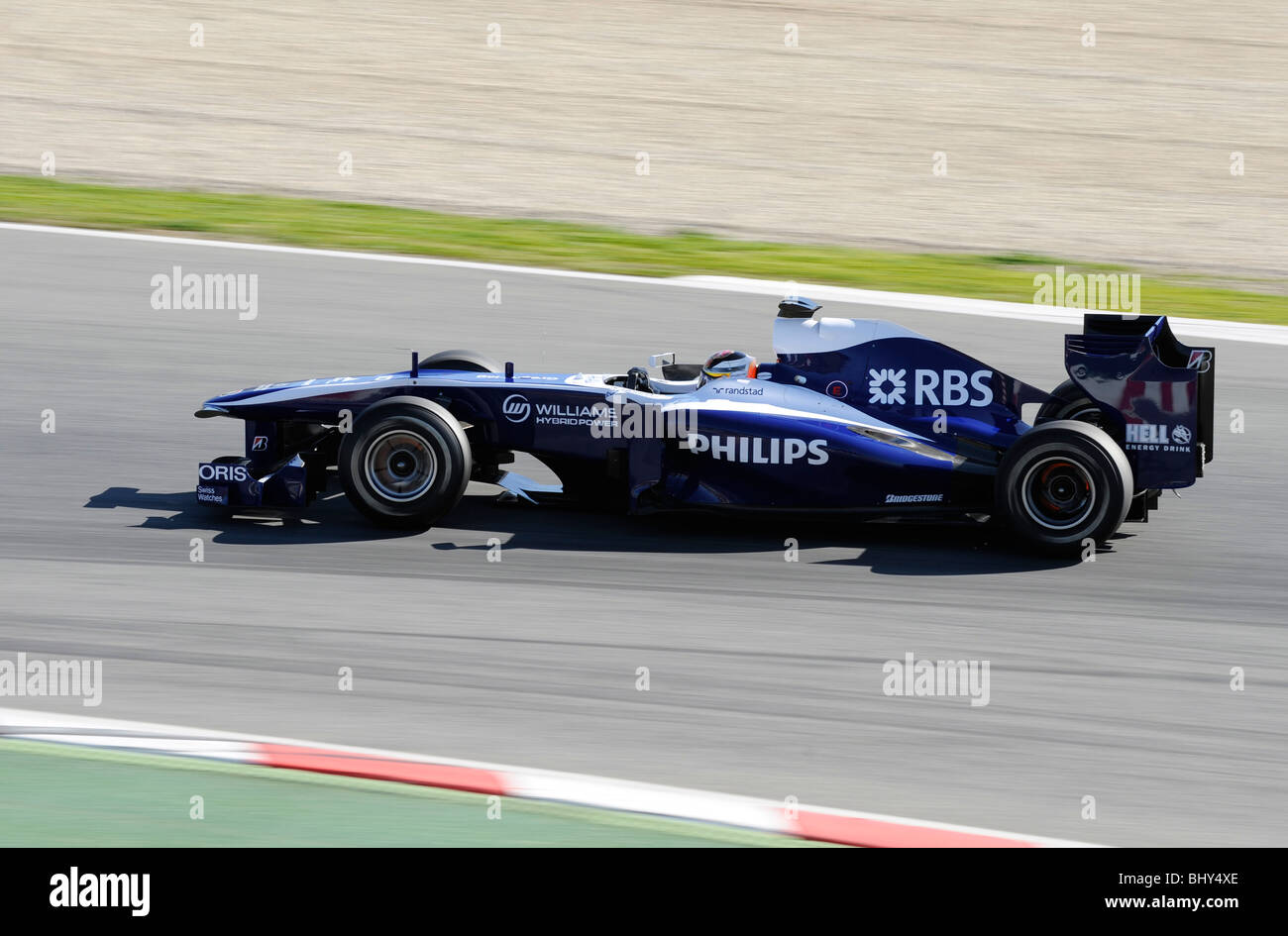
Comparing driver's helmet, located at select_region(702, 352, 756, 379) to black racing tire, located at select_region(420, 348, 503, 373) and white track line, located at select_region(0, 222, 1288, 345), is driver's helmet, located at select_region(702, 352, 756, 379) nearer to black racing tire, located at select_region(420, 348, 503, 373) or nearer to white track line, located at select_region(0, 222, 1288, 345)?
black racing tire, located at select_region(420, 348, 503, 373)

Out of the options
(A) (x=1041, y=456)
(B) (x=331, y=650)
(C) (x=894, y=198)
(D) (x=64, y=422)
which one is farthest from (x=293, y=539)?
(C) (x=894, y=198)

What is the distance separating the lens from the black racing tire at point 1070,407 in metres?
8.02

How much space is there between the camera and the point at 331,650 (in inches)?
251

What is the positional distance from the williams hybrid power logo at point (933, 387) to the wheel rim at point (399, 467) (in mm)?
2209

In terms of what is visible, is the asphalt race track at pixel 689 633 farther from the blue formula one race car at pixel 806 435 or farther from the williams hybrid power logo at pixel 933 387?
the williams hybrid power logo at pixel 933 387

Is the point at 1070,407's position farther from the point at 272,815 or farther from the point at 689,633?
the point at 272,815

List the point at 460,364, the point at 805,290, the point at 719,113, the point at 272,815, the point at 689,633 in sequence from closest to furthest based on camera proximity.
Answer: the point at 272,815 → the point at 689,633 → the point at 460,364 → the point at 805,290 → the point at 719,113

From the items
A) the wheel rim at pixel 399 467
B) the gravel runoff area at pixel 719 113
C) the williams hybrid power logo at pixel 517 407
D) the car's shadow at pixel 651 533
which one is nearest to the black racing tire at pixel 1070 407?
the car's shadow at pixel 651 533

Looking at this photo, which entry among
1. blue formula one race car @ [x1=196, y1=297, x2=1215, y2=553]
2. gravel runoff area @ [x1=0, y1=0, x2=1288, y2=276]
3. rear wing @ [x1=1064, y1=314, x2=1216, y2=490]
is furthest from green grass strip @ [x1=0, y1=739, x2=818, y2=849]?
gravel runoff area @ [x1=0, y1=0, x2=1288, y2=276]

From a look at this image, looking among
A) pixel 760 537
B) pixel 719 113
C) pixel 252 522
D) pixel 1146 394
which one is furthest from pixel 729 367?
pixel 719 113

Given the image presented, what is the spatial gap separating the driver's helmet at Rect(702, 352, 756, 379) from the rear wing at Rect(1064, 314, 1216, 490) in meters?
1.52

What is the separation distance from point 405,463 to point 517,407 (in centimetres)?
61

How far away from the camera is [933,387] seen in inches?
303

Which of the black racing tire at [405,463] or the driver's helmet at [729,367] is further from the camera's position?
the driver's helmet at [729,367]
